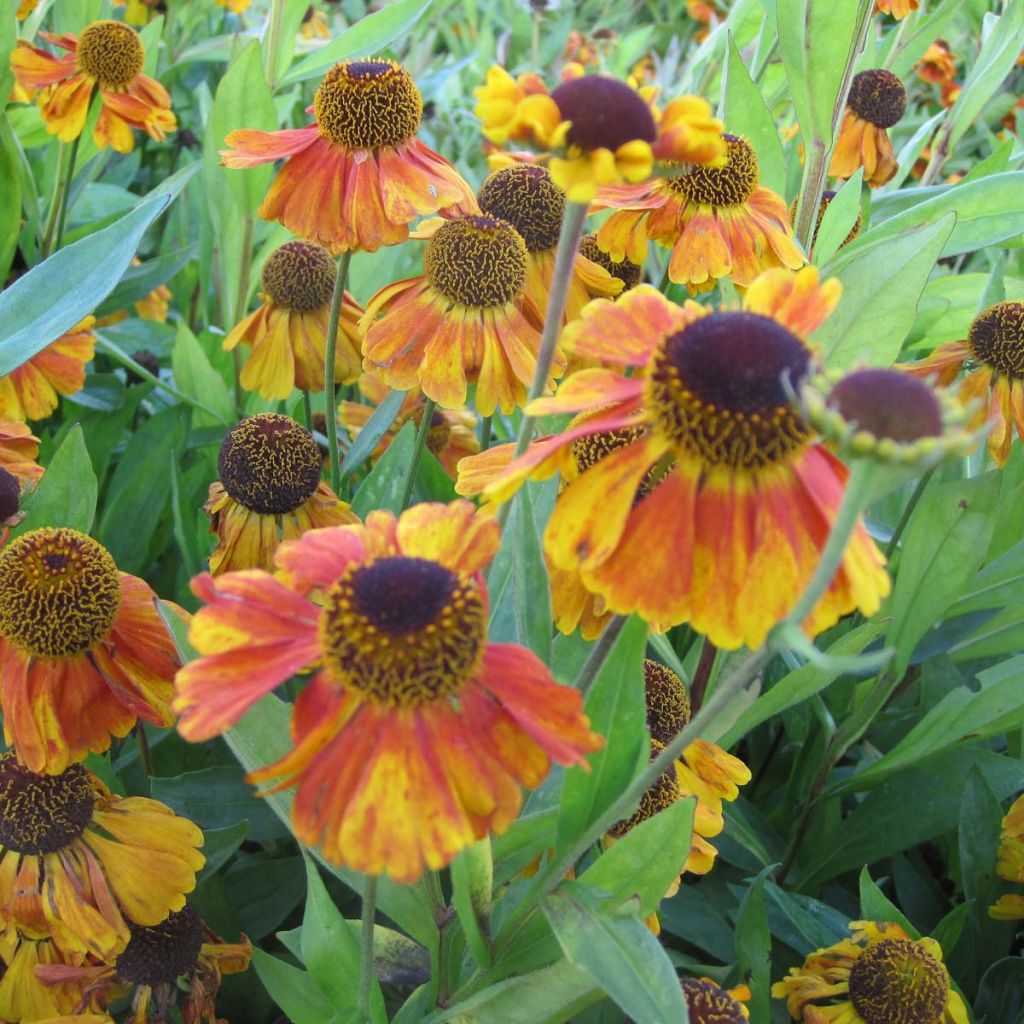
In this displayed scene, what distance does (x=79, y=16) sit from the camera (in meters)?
2.02

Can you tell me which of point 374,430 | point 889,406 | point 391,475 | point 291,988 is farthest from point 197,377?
point 889,406

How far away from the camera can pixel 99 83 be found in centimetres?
176

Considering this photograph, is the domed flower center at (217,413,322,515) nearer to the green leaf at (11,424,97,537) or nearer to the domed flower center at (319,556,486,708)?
the green leaf at (11,424,97,537)

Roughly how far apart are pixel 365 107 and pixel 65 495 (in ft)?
1.68

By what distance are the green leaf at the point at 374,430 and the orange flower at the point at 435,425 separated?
7.4 inches

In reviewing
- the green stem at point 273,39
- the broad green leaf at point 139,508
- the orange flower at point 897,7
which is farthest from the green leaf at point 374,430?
the orange flower at point 897,7

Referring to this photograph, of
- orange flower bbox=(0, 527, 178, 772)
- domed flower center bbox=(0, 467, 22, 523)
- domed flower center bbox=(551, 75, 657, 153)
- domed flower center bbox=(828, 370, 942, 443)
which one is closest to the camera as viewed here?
domed flower center bbox=(828, 370, 942, 443)

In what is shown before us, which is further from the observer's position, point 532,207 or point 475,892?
point 532,207

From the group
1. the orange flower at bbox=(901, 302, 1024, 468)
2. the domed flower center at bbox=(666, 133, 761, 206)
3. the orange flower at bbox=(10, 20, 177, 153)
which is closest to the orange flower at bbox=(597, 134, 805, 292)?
the domed flower center at bbox=(666, 133, 761, 206)

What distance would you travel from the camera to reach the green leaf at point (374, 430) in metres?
1.25

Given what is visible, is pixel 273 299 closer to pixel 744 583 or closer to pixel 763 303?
pixel 763 303

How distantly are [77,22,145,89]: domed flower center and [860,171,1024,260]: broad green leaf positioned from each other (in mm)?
1204

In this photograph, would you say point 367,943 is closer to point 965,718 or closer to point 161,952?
point 161,952

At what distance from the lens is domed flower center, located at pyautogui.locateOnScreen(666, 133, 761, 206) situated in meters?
1.21
